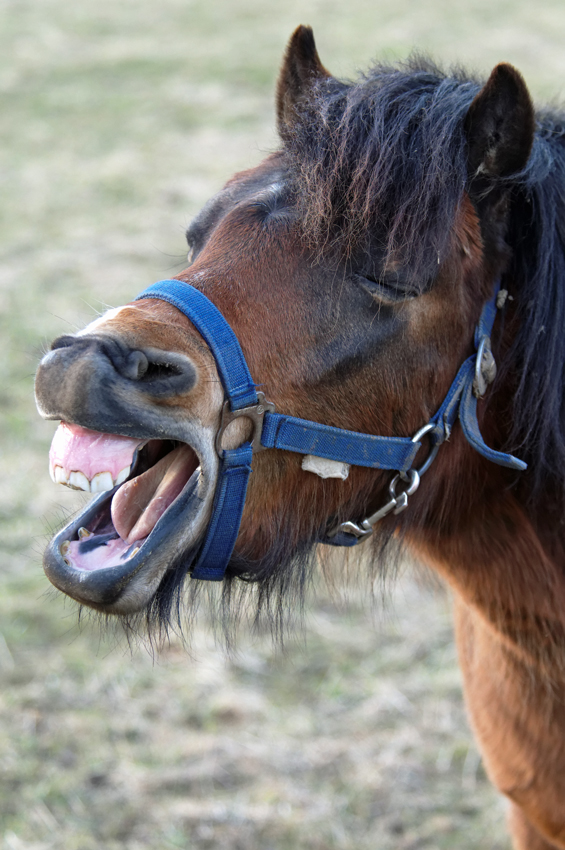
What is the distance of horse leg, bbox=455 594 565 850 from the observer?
2.08m

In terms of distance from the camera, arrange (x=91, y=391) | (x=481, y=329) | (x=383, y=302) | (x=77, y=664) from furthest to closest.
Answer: (x=77, y=664)
(x=481, y=329)
(x=383, y=302)
(x=91, y=391)

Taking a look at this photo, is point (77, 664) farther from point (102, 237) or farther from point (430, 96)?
point (102, 237)

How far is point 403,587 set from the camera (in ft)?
13.2

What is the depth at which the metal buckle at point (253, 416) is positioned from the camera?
1.57m

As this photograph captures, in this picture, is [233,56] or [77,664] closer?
[77,664]

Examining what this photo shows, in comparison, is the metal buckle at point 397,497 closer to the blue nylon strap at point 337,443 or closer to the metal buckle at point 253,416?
the blue nylon strap at point 337,443

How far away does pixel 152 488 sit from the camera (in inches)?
62.9

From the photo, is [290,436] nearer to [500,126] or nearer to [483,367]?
[483,367]

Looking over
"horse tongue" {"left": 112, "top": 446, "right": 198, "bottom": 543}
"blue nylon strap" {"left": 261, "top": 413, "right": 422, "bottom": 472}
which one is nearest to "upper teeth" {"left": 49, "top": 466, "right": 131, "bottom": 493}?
"horse tongue" {"left": 112, "top": 446, "right": 198, "bottom": 543}

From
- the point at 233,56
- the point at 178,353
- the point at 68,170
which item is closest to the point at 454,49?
the point at 233,56

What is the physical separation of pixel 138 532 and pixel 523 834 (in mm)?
1794

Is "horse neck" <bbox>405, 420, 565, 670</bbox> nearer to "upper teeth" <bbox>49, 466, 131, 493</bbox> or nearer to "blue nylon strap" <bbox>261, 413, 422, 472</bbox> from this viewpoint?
"blue nylon strap" <bbox>261, 413, 422, 472</bbox>

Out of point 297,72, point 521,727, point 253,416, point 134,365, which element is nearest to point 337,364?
point 253,416

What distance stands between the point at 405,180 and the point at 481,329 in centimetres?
37
